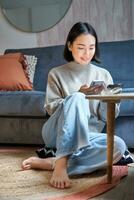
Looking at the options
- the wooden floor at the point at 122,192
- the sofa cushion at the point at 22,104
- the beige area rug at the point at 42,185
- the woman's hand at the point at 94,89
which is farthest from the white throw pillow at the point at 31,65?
the wooden floor at the point at 122,192

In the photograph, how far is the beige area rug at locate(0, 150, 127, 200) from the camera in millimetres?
1301

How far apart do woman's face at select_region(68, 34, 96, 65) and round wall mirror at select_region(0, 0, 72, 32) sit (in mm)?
1602

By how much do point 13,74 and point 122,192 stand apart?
5.13 ft

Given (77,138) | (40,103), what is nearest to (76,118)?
(77,138)

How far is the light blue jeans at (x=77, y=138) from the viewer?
1421mm

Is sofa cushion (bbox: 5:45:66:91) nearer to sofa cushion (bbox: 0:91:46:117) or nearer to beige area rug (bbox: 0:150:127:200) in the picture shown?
sofa cushion (bbox: 0:91:46:117)

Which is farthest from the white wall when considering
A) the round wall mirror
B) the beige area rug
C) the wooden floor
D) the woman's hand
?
the wooden floor

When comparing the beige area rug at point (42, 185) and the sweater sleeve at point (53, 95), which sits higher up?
the sweater sleeve at point (53, 95)

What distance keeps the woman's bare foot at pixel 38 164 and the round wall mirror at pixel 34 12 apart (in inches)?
71.4

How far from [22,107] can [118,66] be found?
0.75 meters

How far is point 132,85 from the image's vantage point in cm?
235

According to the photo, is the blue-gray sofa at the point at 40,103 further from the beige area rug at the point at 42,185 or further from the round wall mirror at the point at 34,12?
the round wall mirror at the point at 34,12

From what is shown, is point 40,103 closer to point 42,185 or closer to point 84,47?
point 84,47

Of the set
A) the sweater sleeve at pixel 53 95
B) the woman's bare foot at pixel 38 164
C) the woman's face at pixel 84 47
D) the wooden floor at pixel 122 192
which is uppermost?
the woman's face at pixel 84 47
